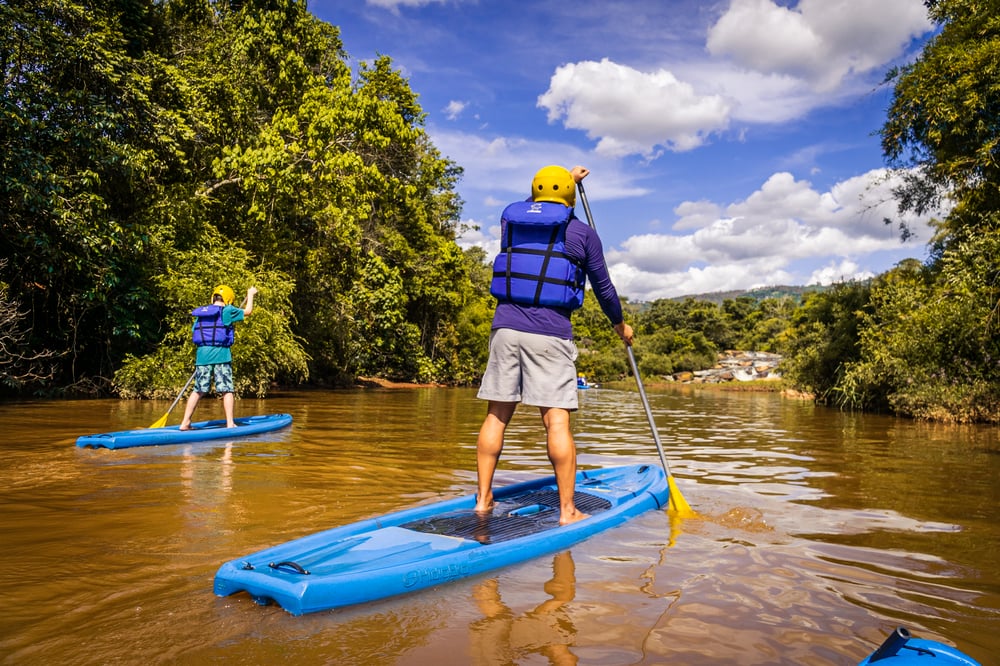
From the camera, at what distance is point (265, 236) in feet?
61.0

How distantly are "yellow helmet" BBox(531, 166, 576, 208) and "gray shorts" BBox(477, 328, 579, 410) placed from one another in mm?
873

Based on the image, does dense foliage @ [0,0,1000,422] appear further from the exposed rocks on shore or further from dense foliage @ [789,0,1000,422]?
the exposed rocks on shore

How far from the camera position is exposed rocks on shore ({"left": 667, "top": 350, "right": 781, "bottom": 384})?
46.0m

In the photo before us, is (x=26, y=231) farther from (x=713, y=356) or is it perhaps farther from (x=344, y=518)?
(x=713, y=356)

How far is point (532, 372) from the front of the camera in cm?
388

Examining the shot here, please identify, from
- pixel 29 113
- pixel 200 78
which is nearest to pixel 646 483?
pixel 29 113

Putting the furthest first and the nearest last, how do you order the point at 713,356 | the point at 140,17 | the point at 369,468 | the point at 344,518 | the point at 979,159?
the point at 713,356
the point at 140,17
the point at 979,159
the point at 369,468
the point at 344,518

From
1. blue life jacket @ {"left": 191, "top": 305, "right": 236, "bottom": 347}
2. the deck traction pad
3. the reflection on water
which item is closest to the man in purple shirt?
the deck traction pad

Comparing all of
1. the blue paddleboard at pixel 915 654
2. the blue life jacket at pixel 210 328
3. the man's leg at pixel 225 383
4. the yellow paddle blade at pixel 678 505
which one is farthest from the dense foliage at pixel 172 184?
the blue paddleboard at pixel 915 654

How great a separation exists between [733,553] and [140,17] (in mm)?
16427

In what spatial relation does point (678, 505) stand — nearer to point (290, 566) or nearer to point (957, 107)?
point (290, 566)

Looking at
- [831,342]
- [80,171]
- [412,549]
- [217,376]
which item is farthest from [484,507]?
[831,342]

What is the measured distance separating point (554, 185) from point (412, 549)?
7.48 feet

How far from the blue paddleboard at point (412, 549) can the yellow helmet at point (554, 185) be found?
192cm
